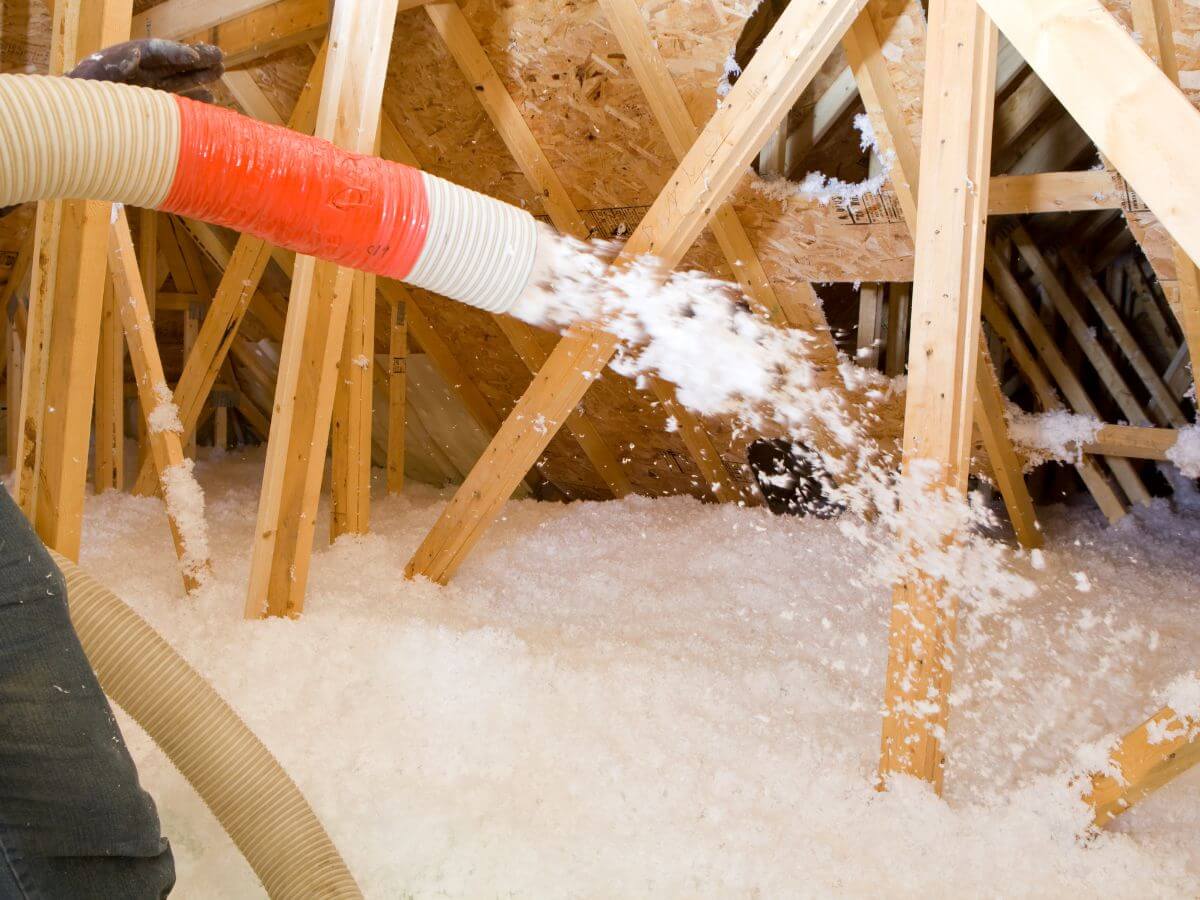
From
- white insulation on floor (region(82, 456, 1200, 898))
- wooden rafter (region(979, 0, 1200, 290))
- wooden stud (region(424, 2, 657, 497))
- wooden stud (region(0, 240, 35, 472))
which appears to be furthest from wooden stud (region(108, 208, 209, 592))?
wooden stud (region(0, 240, 35, 472))

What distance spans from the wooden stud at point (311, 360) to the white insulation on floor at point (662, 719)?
6.0 inches

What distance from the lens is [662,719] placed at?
2.00m

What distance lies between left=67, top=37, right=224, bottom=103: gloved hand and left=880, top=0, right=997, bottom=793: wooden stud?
1239 millimetres

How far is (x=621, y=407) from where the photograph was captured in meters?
3.71

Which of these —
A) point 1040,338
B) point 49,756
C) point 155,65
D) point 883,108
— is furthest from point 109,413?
point 1040,338

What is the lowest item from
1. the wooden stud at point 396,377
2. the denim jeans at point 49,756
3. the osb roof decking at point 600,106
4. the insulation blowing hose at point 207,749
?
the wooden stud at point 396,377

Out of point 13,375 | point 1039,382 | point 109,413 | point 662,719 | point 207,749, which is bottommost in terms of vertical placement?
point 13,375

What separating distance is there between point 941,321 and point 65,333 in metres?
1.53

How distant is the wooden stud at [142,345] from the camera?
2.21 m

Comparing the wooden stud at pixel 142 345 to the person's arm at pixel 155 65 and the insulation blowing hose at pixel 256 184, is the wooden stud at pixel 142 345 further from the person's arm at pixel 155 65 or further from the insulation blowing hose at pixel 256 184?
the insulation blowing hose at pixel 256 184

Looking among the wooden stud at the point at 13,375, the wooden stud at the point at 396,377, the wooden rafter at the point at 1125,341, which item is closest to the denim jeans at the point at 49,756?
the wooden stud at the point at 396,377

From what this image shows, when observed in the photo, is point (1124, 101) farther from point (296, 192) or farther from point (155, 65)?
point (155, 65)

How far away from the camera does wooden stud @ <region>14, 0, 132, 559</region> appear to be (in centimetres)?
152

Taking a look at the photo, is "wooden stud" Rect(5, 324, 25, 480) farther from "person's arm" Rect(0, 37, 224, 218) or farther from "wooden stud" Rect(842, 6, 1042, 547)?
"wooden stud" Rect(842, 6, 1042, 547)
